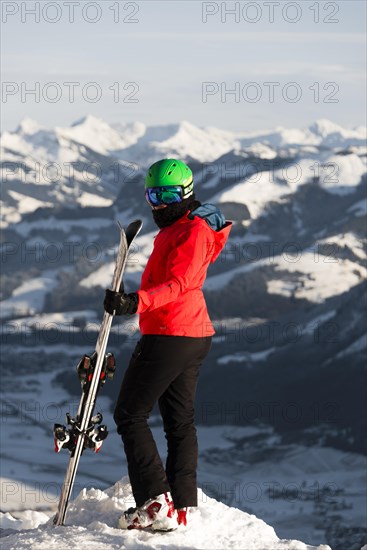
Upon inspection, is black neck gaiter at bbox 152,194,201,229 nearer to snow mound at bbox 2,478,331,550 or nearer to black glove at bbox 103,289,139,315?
black glove at bbox 103,289,139,315

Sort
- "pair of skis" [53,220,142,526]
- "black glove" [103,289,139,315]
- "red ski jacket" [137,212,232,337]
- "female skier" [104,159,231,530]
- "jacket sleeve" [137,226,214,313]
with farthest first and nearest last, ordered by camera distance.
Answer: "pair of skis" [53,220,142,526]
"female skier" [104,159,231,530]
"red ski jacket" [137,212,232,337]
"jacket sleeve" [137,226,214,313]
"black glove" [103,289,139,315]

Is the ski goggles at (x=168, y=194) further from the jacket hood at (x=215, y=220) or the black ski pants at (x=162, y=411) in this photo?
the black ski pants at (x=162, y=411)

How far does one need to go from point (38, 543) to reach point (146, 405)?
213cm

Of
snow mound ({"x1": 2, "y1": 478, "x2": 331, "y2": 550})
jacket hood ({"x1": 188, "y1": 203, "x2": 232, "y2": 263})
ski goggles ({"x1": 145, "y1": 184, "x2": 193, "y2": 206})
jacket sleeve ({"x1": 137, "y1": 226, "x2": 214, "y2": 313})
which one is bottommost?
snow mound ({"x1": 2, "y1": 478, "x2": 331, "y2": 550})

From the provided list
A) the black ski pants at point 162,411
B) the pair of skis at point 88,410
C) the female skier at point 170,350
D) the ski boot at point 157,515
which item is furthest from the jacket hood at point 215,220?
the ski boot at point 157,515

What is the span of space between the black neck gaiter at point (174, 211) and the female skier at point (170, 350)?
0.04 ft

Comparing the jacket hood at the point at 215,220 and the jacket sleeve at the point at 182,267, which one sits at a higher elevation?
the jacket hood at the point at 215,220

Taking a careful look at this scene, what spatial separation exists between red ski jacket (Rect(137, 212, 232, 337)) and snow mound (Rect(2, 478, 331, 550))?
8.40ft

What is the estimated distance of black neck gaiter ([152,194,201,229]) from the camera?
1309 centimetres

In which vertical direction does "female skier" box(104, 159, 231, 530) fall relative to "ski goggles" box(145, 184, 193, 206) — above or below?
below

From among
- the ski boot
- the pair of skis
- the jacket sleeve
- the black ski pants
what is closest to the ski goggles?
the pair of skis

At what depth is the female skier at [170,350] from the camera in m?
12.8

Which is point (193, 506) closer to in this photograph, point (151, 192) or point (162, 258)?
point (162, 258)

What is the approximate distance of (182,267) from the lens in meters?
12.5
